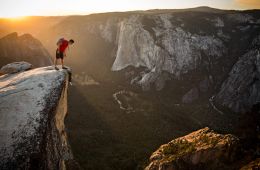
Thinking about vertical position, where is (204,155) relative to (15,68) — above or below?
below

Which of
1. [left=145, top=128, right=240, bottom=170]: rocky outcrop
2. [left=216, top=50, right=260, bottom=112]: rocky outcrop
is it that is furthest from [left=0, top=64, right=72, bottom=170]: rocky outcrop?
[left=216, top=50, right=260, bottom=112]: rocky outcrop

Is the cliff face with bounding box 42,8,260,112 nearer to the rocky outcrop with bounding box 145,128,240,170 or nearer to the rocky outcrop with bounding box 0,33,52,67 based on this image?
the rocky outcrop with bounding box 0,33,52,67

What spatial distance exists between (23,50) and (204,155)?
45.8 meters

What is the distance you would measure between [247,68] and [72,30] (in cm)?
5978

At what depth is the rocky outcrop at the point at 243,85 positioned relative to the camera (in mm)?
50531

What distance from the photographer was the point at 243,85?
2087 inches

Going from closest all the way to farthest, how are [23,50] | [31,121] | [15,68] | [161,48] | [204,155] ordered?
[31,121]
[204,155]
[15,68]
[23,50]
[161,48]

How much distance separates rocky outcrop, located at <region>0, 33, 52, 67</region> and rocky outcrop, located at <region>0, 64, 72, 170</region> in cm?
3701

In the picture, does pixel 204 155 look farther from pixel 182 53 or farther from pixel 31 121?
pixel 182 53

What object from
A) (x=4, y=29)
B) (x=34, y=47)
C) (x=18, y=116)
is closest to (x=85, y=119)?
(x=34, y=47)

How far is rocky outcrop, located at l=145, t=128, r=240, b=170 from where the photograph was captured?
19.0 metres

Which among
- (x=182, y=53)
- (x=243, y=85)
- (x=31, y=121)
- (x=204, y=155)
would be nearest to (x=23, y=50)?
(x=182, y=53)

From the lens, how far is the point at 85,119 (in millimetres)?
41719

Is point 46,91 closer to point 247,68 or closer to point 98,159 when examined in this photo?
point 98,159
